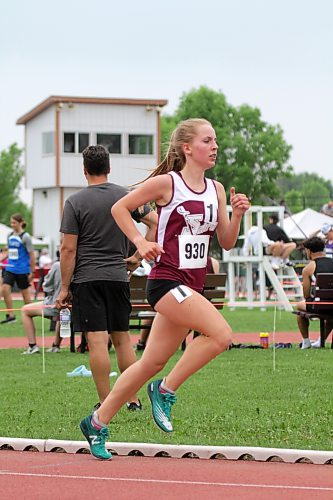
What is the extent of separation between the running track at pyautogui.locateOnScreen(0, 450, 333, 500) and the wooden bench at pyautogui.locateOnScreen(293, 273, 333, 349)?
33.2ft

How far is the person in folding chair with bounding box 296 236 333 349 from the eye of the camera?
1873 cm

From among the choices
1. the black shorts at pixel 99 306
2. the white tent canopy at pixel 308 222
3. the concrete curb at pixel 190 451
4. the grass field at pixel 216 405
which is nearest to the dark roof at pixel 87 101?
the white tent canopy at pixel 308 222

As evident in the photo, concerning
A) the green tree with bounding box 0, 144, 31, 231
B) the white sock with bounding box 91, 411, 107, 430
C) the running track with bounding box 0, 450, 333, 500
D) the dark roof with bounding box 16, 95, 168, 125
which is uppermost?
the dark roof with bounding box 16, 95, 168, 125

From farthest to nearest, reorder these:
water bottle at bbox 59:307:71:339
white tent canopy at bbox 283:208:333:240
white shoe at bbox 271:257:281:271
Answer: white tent canopy at bbox 283:208:333:240, white shoe at bbox 271:257:281:271, water bottle at bbox 59:307:71:339

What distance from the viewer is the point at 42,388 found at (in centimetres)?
1330

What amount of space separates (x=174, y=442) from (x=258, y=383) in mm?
4727

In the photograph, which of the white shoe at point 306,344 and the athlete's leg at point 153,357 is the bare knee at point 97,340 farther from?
the white shoe at point 306,344

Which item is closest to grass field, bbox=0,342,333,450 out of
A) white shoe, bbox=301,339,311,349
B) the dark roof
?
white shoe, bbox=301,339,311,349

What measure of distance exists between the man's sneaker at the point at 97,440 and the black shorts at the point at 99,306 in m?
1.68

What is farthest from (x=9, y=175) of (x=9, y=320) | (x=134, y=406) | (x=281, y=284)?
(x=134, y=406)

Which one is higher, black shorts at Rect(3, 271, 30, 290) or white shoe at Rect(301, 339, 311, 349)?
black shorts at Rect(3, 271, 30, 290)

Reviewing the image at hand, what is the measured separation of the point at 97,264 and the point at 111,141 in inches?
2778

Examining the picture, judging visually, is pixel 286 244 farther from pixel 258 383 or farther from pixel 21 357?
pixel 258 383

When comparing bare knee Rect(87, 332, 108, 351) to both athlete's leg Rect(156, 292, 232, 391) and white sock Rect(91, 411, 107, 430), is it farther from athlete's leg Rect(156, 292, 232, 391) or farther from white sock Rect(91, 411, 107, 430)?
athlete's leg Rect(156, 292, 232, 391)
